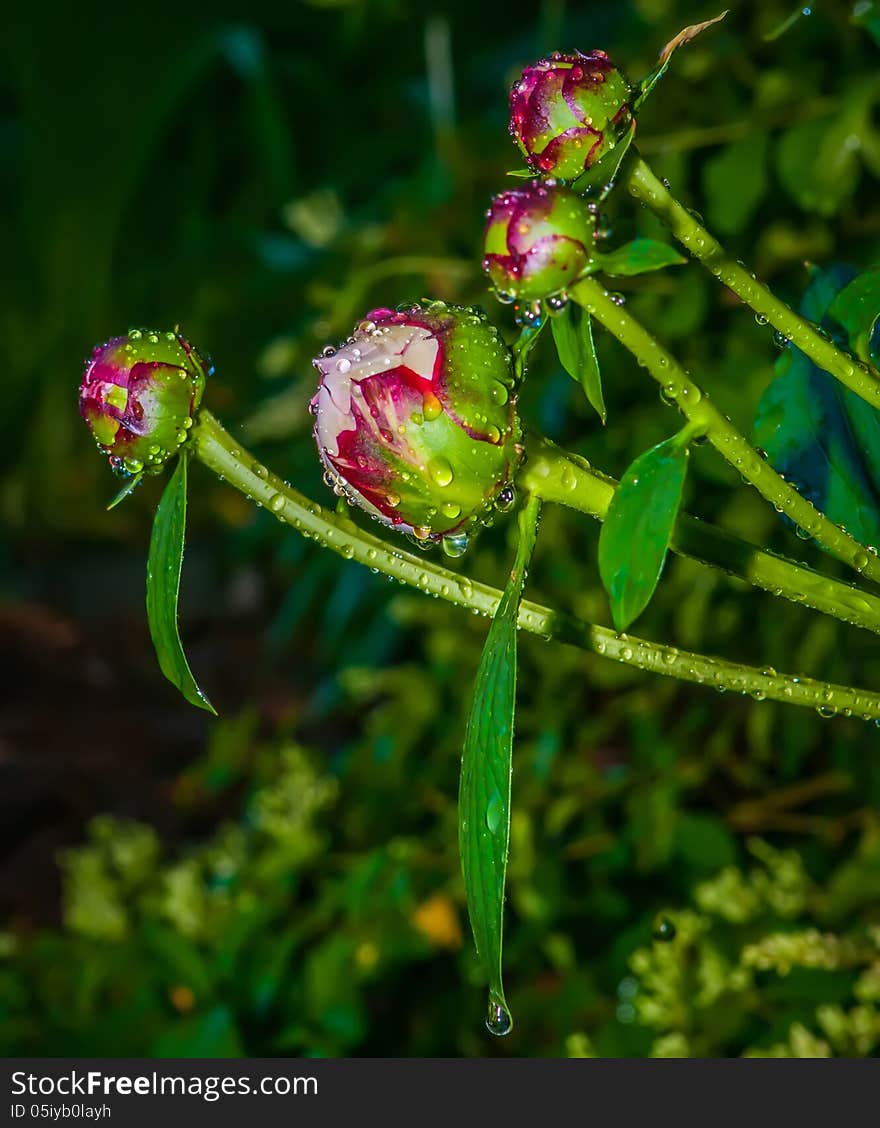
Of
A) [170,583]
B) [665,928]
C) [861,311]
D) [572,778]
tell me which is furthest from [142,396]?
[572,778]

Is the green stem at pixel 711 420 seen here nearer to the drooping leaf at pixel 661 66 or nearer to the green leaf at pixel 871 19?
the drooping leaf at pixel 661 66

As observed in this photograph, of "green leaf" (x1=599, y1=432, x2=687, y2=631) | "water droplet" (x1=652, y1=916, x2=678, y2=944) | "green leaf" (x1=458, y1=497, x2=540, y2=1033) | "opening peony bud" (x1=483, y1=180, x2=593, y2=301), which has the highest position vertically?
"water droplet" (x1=652, y1=916, x2=678, y2=944)

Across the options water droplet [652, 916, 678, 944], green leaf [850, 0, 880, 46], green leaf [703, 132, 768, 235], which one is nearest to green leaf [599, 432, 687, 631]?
green leaf [850, 0, 880, 46]

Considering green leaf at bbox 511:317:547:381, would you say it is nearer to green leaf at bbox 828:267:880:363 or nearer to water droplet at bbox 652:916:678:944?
green leaf at bbox 828:267:880:363

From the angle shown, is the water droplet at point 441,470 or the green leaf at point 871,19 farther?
the green leaf at point 871,19

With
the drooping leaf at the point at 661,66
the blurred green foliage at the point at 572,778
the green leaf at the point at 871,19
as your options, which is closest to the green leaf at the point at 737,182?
the blurred green foliage at the point at 572,778
